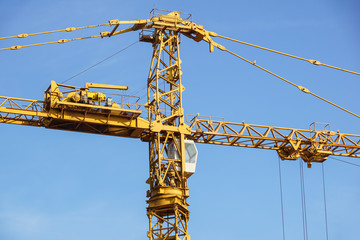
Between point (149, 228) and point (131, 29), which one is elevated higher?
point (131, 29)

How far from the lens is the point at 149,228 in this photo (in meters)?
65.1

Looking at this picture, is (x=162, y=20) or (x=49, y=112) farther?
(x=162, y=20)

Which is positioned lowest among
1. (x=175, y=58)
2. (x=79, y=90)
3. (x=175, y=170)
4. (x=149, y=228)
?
(x=149, y=228)

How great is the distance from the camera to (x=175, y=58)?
6944cm

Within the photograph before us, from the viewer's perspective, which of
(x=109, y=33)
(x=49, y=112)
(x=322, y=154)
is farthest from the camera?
(x=322, y=154)

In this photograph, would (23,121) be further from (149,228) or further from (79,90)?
(149,228)

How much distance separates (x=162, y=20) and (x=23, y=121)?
13546mm

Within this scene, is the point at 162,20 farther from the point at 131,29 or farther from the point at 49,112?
the point at 49,112

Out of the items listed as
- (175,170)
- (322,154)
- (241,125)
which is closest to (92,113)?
(175,170)

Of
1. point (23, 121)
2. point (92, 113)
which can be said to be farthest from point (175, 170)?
point (23, 121)

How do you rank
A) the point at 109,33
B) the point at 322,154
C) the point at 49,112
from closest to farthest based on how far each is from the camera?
the point at 49,112, the point at 109,33, the point at 322,154

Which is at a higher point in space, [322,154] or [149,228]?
[322,154]

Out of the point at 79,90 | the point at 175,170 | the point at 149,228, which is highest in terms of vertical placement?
the point at 79,90

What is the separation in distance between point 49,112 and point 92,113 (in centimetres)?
310
